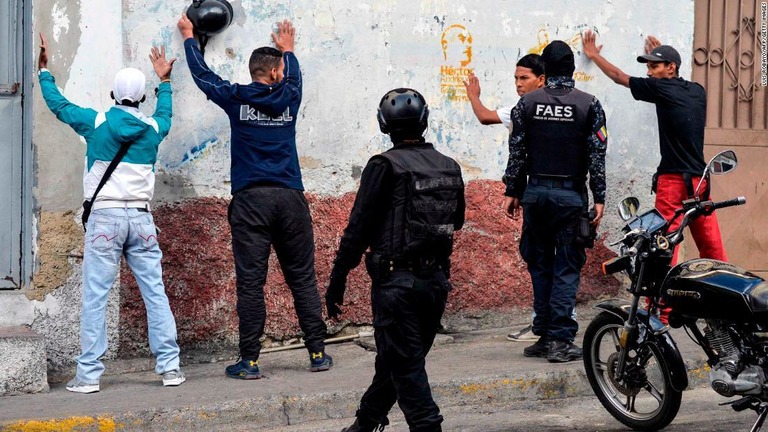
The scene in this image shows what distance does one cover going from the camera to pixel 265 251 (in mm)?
6434

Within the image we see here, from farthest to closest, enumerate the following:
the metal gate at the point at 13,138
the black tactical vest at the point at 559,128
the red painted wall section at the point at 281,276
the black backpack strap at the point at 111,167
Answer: the red painted wall section at the point at 281,276 < the metal gate at the point at 13,138 < the black tactical vest at the point at 559,128 < the black backpack strap at the point at 111,167

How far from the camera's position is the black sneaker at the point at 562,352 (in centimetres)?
655

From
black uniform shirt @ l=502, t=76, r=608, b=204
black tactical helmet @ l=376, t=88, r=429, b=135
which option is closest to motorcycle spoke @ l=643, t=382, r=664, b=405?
black uniform shirt @ l=502, t=76, r=608, b=204

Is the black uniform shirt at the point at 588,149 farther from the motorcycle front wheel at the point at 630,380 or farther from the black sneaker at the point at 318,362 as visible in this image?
the black sneaker at the point at 318,362

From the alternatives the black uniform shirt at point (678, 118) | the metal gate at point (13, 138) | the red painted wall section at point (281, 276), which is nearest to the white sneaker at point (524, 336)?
the red painted wall section at point (281, 276)

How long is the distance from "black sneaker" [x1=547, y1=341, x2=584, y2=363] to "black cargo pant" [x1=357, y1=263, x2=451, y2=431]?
1974mm

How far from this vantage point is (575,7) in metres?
7.99

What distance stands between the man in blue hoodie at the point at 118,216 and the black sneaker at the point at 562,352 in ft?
7.05

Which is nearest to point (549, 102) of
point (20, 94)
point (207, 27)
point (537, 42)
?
point (537, 42)

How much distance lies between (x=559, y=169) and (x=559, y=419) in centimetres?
144

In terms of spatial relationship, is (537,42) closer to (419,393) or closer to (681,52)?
(681,52)

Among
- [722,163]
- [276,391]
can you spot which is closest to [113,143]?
[276,391]

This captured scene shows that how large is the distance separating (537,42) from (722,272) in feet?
10.9

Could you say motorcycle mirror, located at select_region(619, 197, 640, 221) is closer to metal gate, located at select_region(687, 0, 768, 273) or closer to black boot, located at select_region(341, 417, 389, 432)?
black boot, located at select_region(341, 417, 389, 432)
